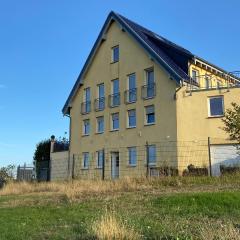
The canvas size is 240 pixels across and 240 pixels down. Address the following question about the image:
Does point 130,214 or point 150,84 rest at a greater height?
point 150,84

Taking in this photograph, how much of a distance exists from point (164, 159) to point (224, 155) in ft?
12.9

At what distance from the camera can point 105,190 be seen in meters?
16.5

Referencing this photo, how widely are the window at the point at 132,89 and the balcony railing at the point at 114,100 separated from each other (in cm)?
120

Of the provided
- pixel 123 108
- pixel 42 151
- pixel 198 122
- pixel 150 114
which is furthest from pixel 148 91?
pixel 42 151

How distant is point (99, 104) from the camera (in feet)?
121

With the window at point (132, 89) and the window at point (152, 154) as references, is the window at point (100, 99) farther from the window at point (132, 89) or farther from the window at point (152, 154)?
the window at point (152, 154)

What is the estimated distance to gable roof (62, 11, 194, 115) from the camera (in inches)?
1196

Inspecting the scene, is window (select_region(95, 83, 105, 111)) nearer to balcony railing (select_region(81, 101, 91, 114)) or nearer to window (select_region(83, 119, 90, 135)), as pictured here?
balcony railing (select_region(81, 101, 91, 114))

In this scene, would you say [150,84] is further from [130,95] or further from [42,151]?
[42,151]

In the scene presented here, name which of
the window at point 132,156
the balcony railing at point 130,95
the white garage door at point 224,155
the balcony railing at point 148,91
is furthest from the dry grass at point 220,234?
the balcony railing at point 130,95

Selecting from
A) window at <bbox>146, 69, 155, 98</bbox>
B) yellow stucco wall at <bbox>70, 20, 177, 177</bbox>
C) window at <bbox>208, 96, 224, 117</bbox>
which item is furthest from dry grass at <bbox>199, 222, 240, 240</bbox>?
window at <bbox>146, 69, 155, 98</bbox>

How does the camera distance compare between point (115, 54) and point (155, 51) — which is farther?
point (115, 54)

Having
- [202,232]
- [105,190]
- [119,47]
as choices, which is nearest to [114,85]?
[119,47]

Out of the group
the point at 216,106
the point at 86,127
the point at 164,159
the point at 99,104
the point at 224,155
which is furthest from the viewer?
the point at 86,127
